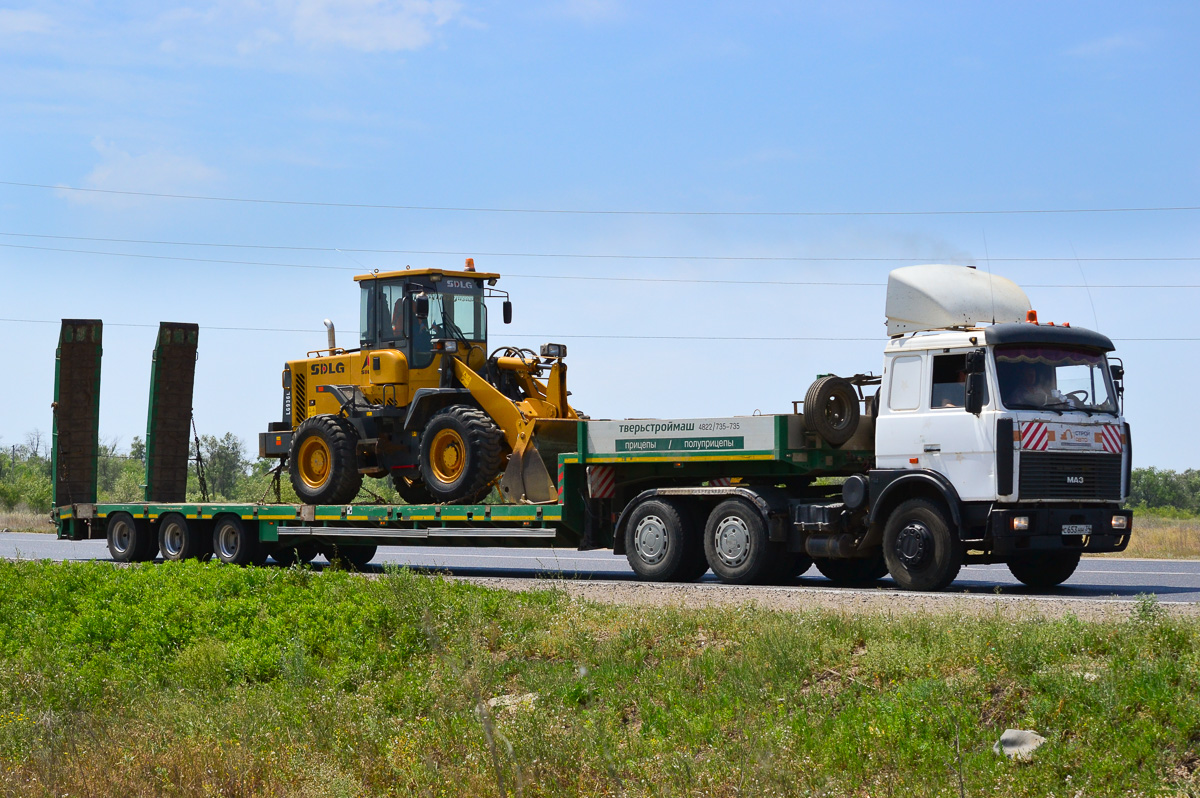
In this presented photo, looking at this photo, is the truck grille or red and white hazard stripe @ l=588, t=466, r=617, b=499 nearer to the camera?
the truck grille

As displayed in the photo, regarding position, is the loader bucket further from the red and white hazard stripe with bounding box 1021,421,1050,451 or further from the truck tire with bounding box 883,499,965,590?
the red and white hazard stripe with bounding box 1021,421,1050,451

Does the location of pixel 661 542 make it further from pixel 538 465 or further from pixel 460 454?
pixel 460 454

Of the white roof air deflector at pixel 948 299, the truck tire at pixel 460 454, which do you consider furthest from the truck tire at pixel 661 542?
the white roof air deflector at pixel 948 299

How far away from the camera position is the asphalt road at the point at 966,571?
1442cm

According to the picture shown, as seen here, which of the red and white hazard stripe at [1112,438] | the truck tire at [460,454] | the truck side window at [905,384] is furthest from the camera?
the truck tire at [460,454]

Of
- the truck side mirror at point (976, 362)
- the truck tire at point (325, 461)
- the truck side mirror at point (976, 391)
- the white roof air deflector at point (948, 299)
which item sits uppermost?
the white roof air deflector at point (948, 299)

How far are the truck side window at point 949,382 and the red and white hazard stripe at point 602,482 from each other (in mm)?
4395

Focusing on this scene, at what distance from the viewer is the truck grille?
42.9 feet

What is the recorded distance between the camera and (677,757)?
7.70m

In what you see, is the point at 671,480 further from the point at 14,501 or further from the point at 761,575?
the point at 14,501

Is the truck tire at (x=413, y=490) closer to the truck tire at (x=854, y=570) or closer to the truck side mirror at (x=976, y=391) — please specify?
the truck tire at (x=854, y=570)

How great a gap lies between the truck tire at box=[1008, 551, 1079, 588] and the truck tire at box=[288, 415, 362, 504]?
932 cm

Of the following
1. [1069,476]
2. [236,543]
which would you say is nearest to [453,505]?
[236,543]

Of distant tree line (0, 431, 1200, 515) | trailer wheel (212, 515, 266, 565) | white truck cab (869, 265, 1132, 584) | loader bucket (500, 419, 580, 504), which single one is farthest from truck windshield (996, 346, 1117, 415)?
distant tree line (0, 431, 1200, 515)
